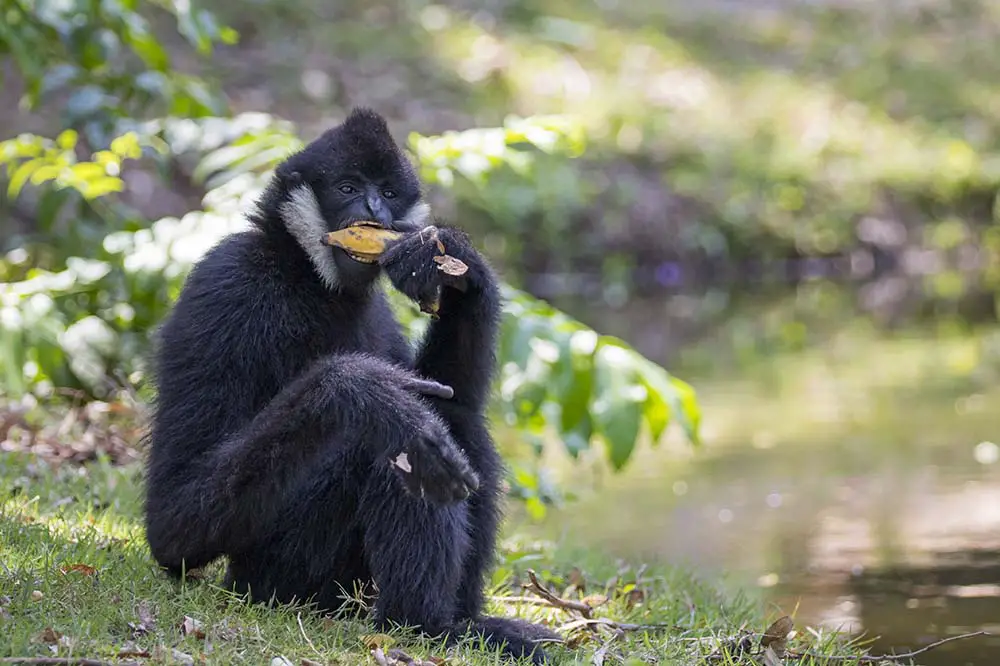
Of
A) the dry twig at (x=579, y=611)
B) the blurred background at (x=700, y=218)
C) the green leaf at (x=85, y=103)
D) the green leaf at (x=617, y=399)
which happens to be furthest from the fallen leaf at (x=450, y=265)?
the green leaf at (x=85, y=103)

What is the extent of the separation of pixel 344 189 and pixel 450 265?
0.63 m

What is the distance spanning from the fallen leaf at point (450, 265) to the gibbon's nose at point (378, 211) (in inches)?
16.7

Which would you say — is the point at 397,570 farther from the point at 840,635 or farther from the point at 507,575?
the point at 840,635

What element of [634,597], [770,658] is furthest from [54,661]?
[634,597]

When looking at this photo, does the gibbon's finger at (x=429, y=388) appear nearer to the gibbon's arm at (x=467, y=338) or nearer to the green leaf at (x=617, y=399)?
the gibbon's arm at (x=467, y=338)

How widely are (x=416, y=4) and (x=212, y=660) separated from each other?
2031cm

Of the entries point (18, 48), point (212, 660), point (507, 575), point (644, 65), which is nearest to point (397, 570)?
point (212, 660)

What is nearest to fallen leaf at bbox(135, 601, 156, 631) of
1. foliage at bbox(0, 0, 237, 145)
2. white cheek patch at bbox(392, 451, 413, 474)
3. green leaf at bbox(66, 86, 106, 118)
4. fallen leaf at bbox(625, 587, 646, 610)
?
white cheek patch at bbox(392, 451, 413, 474)

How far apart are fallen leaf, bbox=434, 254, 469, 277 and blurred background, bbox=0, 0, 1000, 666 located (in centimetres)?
220

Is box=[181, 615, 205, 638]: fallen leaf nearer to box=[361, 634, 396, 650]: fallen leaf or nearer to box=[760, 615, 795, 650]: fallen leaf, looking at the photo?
box=[361, 634, 396, 650]: fallen leaf

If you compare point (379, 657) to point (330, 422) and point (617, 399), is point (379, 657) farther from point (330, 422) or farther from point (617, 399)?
point (617, 399)

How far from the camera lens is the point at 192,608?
4.48 meters

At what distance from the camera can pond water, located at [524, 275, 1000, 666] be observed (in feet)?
21.2

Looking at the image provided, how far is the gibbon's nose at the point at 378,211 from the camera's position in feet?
16.5
